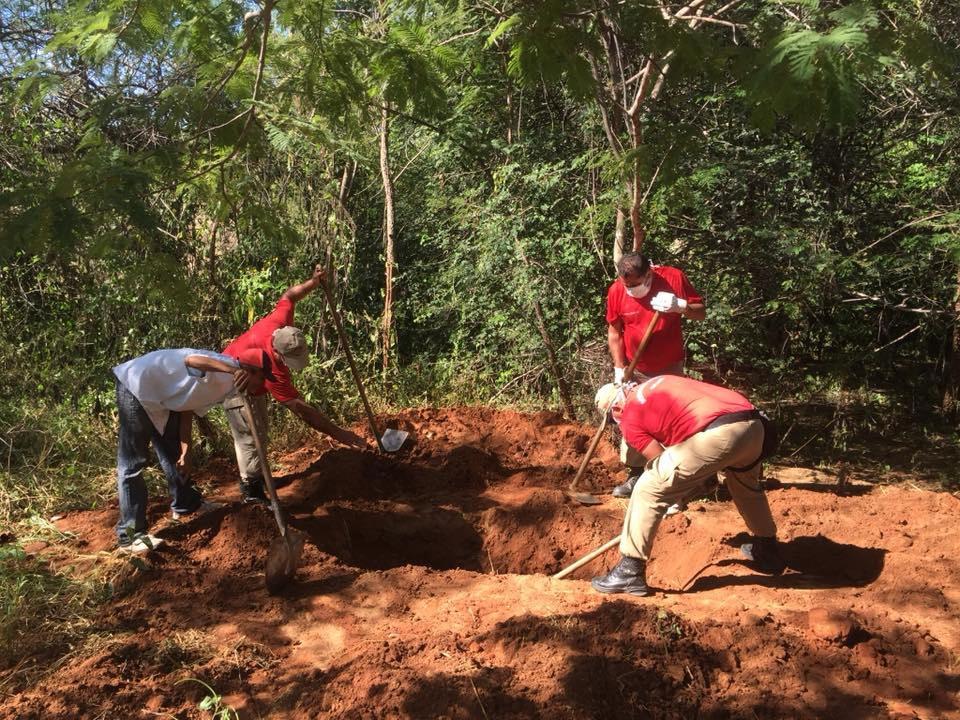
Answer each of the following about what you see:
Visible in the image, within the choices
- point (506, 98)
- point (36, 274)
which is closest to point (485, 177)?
point (506, 98)

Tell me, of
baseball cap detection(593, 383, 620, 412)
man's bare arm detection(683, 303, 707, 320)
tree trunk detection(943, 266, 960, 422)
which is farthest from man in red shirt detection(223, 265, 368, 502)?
tree trunk detection(943, 266, 960, 422)

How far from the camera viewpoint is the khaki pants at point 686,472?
3990mm

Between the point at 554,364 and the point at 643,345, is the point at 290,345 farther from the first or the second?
the point at 554,364

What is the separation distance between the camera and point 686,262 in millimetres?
7508

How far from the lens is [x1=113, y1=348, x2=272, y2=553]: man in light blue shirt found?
15.5ft

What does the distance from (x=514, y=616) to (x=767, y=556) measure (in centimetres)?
166

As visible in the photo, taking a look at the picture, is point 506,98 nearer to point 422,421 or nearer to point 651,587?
point 422,421

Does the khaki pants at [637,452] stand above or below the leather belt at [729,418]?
below

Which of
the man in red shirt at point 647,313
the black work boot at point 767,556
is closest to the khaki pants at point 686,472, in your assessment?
the black work boot at point 767,556

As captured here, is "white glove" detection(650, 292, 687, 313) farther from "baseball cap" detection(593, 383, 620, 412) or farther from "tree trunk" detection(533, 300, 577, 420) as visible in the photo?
"tree trunk" detection(533, 300, 577, 420)

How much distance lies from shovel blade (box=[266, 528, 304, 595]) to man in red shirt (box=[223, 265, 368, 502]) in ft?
3.87

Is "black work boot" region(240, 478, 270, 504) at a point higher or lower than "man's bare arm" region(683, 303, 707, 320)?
lower

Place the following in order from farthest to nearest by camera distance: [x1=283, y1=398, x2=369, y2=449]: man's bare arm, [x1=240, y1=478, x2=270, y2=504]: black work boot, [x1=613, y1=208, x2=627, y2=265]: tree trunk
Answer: [x1=613, y1=208, x2=627, y2=265]: tree trunk < [x1=240, y1=478, x2=270, y2=504]: black work boot < [x1=283, y1=398, x2=369, y2=449]: man's bare arm

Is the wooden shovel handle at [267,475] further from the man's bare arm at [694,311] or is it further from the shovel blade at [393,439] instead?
the man's bare arm at [694,311]
